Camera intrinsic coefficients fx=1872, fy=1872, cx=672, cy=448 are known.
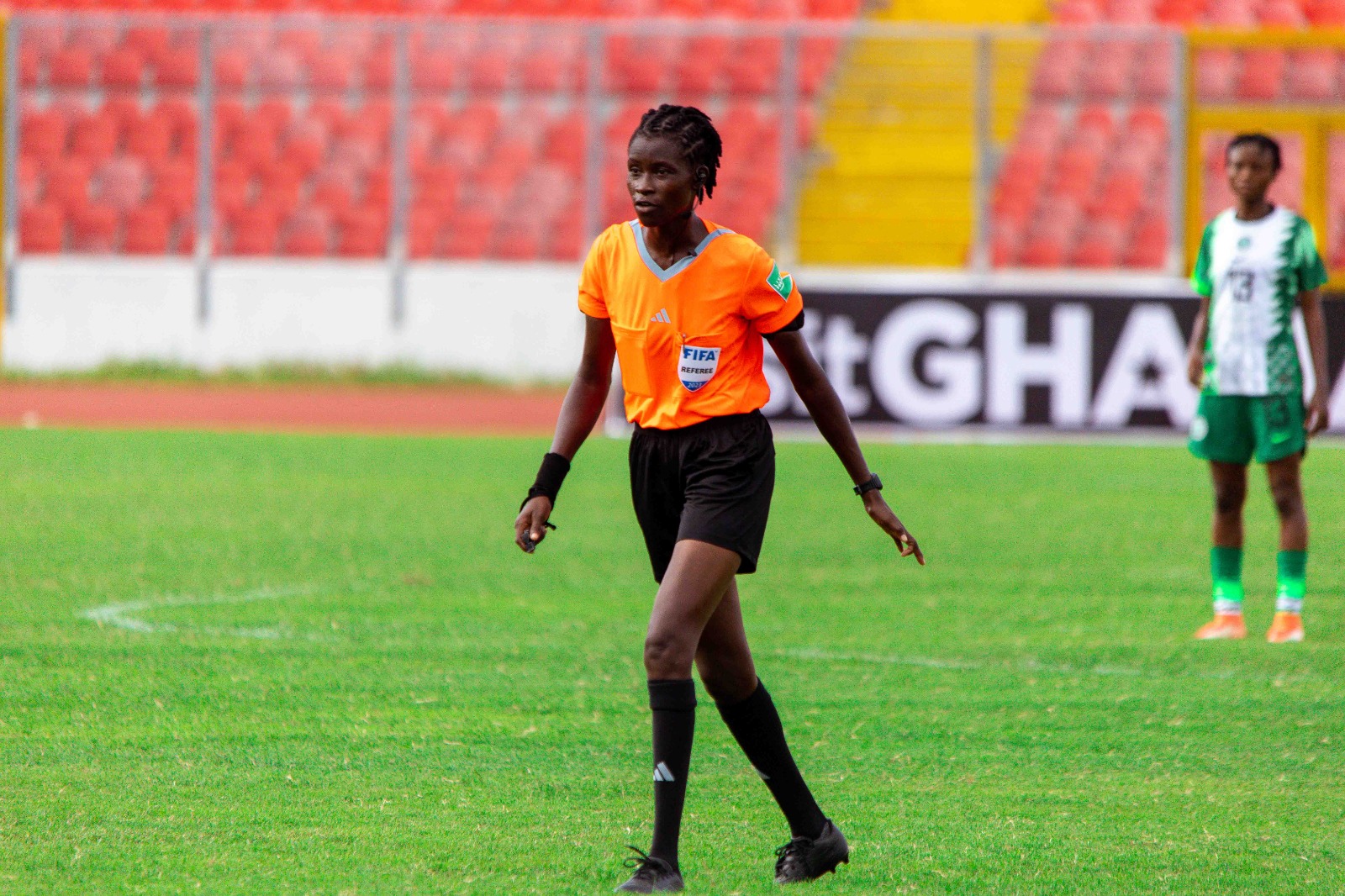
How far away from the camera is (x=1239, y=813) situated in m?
4.93

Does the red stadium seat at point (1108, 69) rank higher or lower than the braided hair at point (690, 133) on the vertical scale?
higher

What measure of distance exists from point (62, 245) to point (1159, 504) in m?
12.4

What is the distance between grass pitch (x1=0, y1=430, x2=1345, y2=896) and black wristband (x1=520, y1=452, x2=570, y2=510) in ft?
2.82

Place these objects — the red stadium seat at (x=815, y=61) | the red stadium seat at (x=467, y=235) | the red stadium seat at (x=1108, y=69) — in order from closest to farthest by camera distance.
Result: the red stadium seat at (x=1108, y=69) < the red stadium seat at (x=815, y=61) < the red stadium seat at (x=467, y=235)

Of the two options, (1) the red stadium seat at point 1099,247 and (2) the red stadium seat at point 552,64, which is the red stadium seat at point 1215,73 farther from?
(2) the red stadium seat at point 552,64

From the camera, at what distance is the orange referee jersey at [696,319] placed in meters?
4.20

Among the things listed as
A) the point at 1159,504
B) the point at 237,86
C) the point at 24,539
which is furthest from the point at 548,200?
the point at 24,539

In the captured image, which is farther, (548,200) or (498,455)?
(548,200)

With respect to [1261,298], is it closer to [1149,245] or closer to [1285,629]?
[1285,629]

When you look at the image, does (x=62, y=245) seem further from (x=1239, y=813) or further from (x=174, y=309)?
(x=1239, y=813)

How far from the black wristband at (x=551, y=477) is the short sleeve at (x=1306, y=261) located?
14.2ft

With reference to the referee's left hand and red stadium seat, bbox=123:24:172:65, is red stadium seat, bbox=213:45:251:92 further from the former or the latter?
the referee's left hand

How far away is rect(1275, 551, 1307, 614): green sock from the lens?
7.59 metres

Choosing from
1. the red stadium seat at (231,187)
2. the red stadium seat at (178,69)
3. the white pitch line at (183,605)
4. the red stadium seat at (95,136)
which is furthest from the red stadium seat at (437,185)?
the white pitch line at (183,605)
